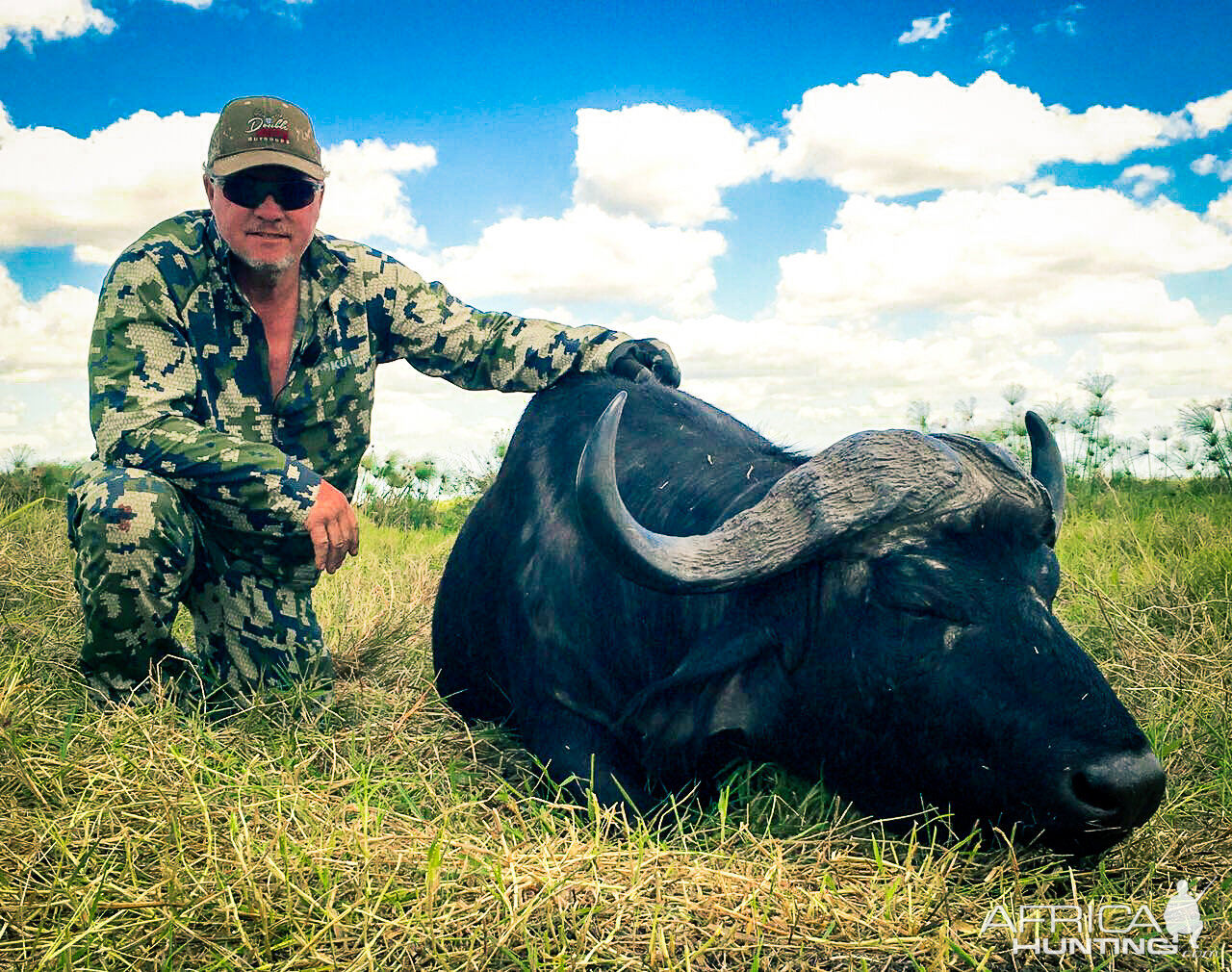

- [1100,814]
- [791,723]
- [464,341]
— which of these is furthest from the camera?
[464,341]

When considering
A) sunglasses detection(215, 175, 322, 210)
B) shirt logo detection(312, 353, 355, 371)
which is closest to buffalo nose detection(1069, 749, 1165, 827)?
shirt logo detection(312, 353, 355, 371)

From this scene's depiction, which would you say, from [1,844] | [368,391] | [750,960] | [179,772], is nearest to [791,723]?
[750,960]

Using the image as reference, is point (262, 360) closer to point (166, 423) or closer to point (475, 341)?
point (166, 423)

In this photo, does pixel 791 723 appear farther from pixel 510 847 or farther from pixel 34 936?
pixel 34 936

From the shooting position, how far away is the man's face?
141 inches

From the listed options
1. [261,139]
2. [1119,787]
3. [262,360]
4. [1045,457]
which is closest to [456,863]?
[1119,787]

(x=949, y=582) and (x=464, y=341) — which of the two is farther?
(x=464, y=341)

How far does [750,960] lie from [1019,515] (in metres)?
1.22

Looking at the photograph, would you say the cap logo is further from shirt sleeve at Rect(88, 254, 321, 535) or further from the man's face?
shirt sleeve at Rect(88, 254, 321, 535)

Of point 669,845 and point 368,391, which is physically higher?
point 368,391

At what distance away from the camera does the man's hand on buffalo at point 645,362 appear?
356cm

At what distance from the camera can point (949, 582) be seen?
2359 millimetres

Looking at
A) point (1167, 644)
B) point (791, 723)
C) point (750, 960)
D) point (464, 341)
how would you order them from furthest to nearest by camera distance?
point (1167, 644) → point (464, 341) → point (791, 723) → point (750, 960)

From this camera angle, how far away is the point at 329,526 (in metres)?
3.16
